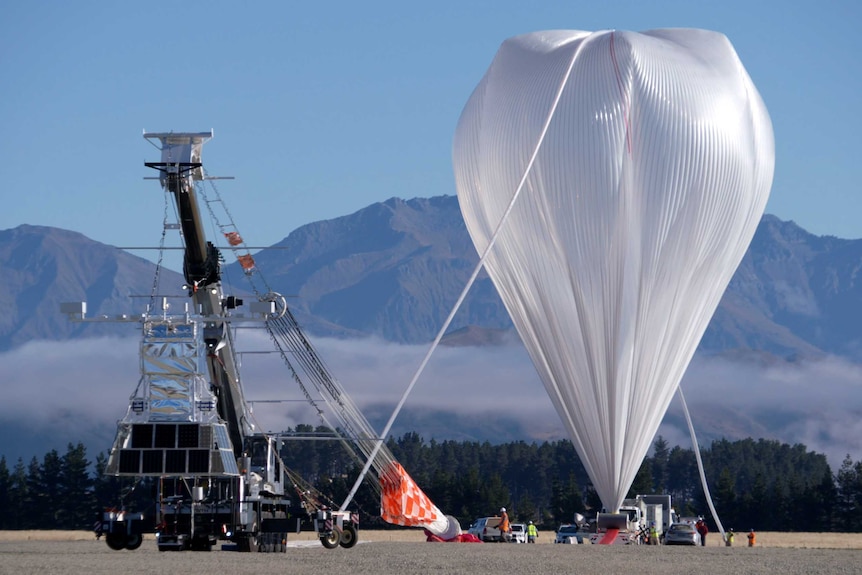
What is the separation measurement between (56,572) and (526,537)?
3708cm

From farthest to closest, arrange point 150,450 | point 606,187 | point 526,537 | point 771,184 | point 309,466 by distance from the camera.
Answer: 1. point 309,466
2. point 526,537
3. point 771,184
4. point 606,187
5. point 150,450

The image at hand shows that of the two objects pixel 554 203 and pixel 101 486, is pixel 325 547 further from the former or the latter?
pixel 101 486

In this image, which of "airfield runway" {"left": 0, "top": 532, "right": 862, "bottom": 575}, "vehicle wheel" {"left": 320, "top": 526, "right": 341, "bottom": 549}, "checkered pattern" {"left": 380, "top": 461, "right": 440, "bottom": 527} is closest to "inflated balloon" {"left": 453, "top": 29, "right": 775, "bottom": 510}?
"checkered pattern" {"left": 380, "top": 461, "right": 440, "bottom": 527}

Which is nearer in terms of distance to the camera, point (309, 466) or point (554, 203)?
point (554, 203)

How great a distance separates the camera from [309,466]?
196 meters

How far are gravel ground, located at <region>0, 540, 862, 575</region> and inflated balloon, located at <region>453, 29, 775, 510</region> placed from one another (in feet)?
19.9

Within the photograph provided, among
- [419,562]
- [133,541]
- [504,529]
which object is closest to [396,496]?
[133,541]

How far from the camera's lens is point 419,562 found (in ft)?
103

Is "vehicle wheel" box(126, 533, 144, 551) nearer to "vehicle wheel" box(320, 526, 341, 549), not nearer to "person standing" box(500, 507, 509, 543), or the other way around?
"vehicle wheel" box(320, 526, 341, 549)

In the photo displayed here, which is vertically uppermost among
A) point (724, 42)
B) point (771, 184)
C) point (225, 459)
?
point (724, 42)

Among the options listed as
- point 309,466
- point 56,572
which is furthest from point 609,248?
point 309,466

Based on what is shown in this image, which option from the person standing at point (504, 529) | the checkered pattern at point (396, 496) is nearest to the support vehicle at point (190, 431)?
the checkered pattern at point (396, 496)

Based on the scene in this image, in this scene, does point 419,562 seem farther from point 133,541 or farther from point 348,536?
point 133,541

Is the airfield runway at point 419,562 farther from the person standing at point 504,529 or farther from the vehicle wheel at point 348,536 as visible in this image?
the person standing at point 504,529
